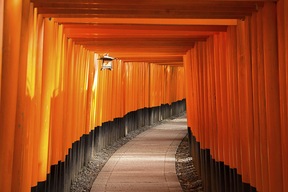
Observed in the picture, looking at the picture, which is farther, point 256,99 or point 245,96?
point 245,96

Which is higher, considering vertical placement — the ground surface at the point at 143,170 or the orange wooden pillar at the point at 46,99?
the orange wooden pillar at the point at 46,99

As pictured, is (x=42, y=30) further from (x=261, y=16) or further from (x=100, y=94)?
(x=100, y=94)

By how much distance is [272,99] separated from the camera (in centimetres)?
434

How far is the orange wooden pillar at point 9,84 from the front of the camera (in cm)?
364

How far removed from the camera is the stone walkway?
930 centimetres

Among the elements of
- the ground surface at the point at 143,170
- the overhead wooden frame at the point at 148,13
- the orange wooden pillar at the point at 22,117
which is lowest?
the ground surface at the point at 143,170

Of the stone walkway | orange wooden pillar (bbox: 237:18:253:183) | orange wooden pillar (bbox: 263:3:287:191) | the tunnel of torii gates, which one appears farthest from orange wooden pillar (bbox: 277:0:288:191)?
the stone walkway

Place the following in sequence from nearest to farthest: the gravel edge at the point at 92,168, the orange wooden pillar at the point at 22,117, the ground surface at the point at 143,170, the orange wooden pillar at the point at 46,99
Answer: the orange wooden pillar at the point at 22,117 → the orange wooden pillar at the point at 46,99 → the gravel edge at the point at 92,168 → the ground surface at the point at 143,170

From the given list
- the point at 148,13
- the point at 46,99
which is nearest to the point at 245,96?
the point at 148,13

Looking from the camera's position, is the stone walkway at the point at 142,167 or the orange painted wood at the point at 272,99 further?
the stone walkway at the point at 142,167

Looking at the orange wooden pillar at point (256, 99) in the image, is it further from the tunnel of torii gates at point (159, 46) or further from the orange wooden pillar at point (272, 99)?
the orange wooden pillar at point (272, 99)

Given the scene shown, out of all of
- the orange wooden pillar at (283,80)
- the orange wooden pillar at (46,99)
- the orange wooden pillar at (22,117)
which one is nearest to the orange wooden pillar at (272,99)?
the orange wooden pillar at (283,80)

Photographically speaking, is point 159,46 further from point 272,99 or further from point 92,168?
point 272,99

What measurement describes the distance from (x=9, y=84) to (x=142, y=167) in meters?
7.88
